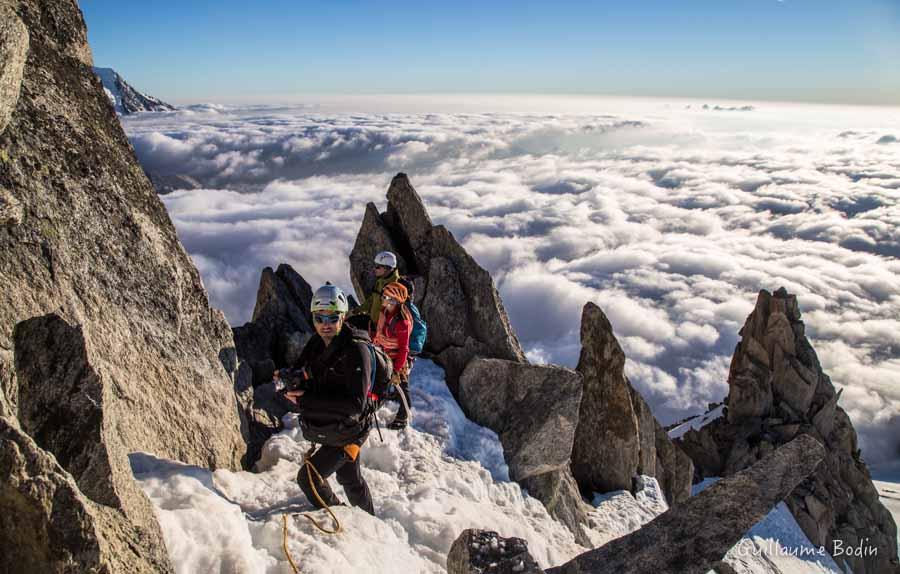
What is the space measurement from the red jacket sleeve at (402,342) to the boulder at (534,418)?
514 cm

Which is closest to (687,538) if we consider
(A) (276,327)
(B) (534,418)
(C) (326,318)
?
(C) (326,318)

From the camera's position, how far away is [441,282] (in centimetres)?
1928

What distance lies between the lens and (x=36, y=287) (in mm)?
6730

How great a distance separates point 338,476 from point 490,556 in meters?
3.89

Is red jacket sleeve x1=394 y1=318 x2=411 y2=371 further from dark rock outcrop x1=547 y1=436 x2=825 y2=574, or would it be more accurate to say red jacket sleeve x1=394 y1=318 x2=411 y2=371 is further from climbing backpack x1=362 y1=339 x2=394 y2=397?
dark rock outcrop x1=547 y1=436 x2=825 y2=574

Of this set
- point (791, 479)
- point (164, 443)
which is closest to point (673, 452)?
point (791, 479)

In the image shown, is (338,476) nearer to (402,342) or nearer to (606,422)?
(402,342)

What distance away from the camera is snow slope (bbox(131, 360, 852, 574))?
672 centimetres

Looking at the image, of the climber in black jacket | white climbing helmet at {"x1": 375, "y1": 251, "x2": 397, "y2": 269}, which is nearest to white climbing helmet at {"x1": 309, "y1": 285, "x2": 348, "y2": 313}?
the climber in black jacket

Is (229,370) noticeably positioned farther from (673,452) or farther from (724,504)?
(673,452)

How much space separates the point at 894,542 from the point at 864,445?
172 m

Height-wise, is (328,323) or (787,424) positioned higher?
(328,323)

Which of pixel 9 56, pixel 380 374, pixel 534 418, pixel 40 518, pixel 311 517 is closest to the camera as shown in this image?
pixel 40 518

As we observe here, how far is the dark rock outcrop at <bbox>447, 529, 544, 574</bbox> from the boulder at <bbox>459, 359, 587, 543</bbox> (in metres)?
9.00
